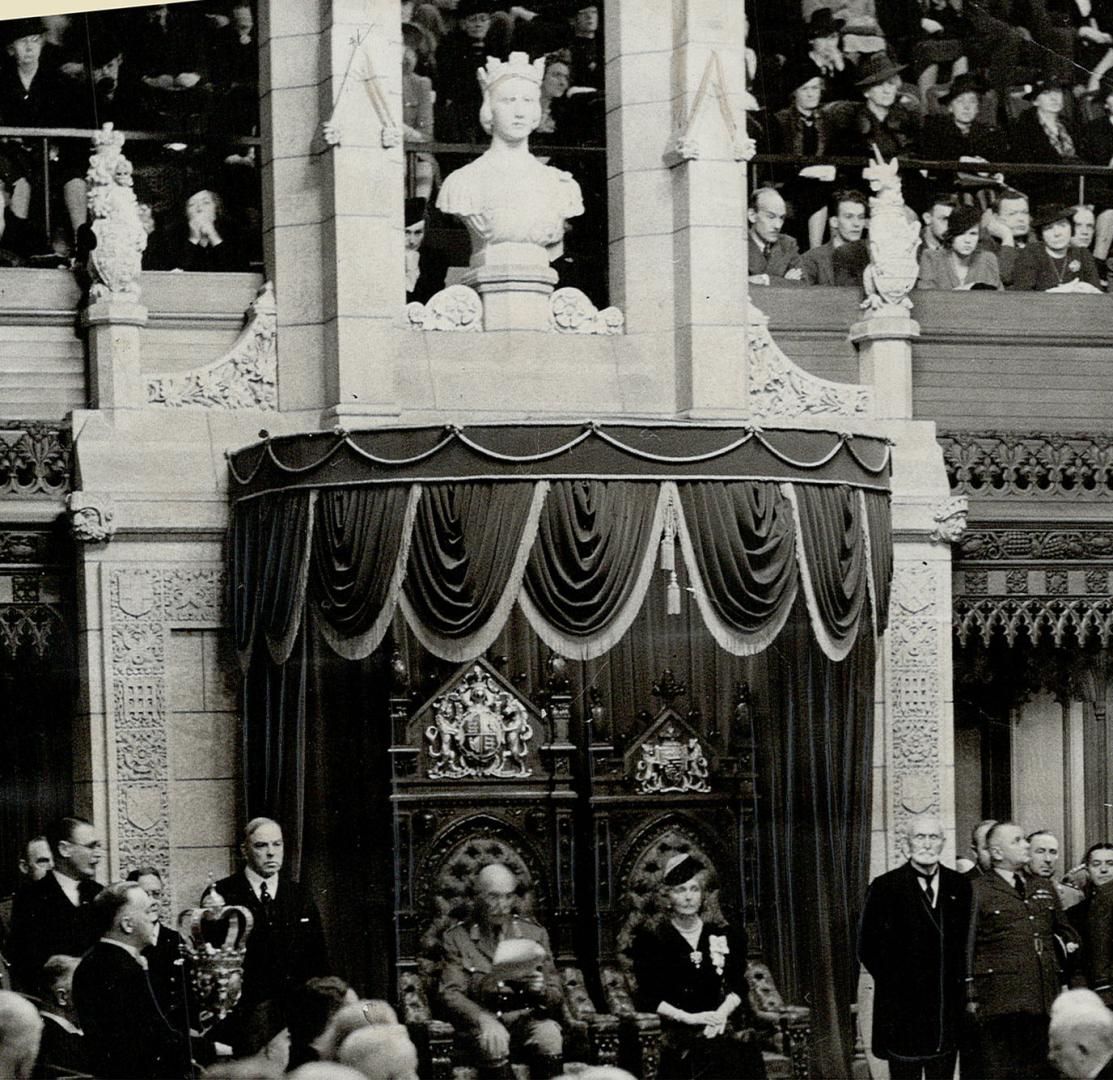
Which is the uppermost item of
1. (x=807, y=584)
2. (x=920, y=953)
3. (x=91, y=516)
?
(x=91, y=516)

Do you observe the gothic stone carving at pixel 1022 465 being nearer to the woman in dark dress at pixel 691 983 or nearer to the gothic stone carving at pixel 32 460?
the woman in dark dress at pixel 691 983

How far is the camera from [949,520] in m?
16.7

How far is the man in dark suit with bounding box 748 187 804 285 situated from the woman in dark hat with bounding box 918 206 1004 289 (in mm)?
881

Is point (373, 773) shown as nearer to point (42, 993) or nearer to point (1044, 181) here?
point (42, 993)

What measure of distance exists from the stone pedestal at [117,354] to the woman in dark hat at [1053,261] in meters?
5.89

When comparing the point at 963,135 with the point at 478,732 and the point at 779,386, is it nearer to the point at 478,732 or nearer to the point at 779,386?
the point at 779,386

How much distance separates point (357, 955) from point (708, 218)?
4988 millimetres

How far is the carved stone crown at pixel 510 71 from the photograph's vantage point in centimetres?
1628

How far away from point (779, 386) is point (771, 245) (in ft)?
4.58

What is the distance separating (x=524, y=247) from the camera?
1633 cm

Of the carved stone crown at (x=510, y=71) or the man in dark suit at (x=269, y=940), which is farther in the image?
the carved stone crown at (x=510, y=71)

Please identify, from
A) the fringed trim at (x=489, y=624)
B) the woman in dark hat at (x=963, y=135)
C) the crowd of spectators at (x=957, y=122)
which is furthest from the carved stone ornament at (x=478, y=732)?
the woman in dark hat at (x=963, y=135)

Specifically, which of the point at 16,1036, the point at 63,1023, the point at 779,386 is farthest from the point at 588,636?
the point at 16,1036

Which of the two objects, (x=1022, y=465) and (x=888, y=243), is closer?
(x=1022, y=465)
